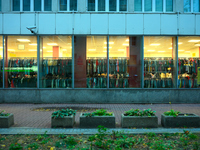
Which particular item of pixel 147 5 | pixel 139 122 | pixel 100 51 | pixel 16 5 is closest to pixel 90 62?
pixel 100 51

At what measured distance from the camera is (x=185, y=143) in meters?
5.92

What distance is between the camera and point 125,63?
14102 mm

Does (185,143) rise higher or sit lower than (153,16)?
lower

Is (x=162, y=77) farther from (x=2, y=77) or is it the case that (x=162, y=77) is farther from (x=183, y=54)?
(x=2, y=77)

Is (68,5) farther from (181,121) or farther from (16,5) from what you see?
(181,121)

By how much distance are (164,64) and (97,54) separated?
4441 mm

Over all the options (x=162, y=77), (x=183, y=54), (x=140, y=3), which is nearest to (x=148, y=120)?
(x=162, y=77)

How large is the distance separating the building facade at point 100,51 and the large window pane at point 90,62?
6cm

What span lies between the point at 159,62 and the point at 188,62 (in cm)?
192

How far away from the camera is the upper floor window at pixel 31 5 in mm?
13836

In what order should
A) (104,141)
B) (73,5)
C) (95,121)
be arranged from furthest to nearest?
(73,5)
(95,121)
(104,141)

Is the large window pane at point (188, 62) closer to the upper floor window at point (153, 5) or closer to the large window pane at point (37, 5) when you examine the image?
the upper floor window at point (153, 5)

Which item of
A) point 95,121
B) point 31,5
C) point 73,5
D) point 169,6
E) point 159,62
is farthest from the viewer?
point 159,62

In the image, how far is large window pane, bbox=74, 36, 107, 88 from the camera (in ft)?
45.7
